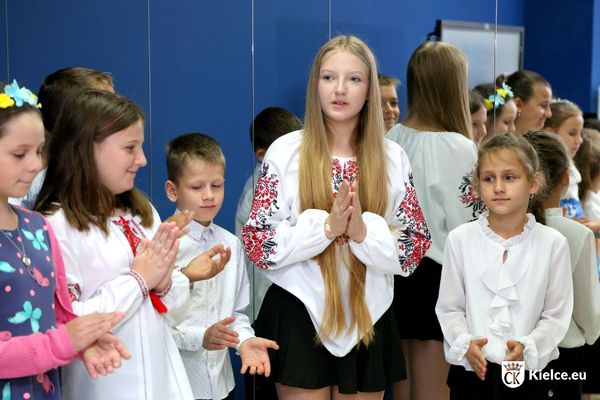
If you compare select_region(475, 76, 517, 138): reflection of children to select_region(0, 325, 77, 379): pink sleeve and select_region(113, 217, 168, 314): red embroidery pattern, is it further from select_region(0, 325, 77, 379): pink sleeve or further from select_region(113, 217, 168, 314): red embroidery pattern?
select_region(0, 325, 77, 379): pink sleeve

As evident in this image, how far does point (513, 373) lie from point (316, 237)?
0.80 meters

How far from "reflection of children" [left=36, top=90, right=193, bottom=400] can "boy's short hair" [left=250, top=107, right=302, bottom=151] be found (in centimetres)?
97

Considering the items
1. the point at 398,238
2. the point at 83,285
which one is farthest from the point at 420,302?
the point at 83,285

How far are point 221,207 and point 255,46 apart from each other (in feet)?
2.23

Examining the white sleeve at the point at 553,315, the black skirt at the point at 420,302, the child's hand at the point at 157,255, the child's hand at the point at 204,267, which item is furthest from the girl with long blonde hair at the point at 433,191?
the child's hand at the point at 157,255

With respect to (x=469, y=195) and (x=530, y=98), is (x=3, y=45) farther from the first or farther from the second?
(x=530, y=98)

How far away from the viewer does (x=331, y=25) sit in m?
3.53

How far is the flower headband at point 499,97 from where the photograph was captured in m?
3.73

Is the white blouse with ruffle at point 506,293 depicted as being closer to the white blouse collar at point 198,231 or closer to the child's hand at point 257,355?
the child's hand at point 257,355

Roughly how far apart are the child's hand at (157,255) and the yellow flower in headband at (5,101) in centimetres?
49

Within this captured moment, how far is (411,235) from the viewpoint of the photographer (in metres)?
2.70

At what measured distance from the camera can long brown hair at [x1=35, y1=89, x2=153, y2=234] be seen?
230 centimetres

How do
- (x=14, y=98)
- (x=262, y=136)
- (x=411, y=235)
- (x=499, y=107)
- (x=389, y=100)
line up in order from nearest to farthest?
1. (x=14, y=98)
2. (x=411, y=235)
3. (x=262, y=136)
4. (x=389, y=100)
5. (x=499, y=107)

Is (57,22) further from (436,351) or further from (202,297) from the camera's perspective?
(436,351)
